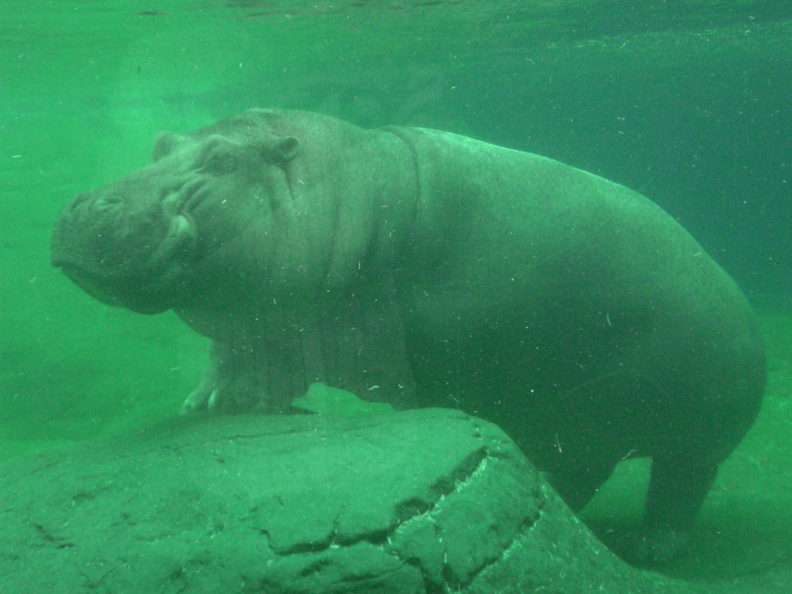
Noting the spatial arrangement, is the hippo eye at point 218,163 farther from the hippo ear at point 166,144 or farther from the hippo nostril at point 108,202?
the hippo nostril at point 108,202

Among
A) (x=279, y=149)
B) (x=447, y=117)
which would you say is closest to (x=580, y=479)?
(x=279, y=149)

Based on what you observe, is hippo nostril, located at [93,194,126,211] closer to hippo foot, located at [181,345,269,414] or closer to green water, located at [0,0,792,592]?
hippo foot, located at [181,345,269,414]

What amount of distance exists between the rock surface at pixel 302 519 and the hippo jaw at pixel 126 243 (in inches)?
26.5

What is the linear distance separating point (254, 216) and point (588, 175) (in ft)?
6.94

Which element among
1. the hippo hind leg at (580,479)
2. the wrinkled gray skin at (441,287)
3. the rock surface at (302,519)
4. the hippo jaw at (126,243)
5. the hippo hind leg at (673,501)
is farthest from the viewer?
the hippo hind leg at (580,479)

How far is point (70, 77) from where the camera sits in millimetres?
26688

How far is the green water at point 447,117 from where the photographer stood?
22.4 ft

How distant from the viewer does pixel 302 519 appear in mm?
2291

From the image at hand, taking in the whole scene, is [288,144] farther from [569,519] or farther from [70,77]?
[70,77]

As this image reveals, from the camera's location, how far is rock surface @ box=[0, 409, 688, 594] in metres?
2.15

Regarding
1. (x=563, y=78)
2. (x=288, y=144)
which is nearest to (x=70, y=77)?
(x=563, y=78)

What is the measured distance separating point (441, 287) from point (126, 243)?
1.62 metres

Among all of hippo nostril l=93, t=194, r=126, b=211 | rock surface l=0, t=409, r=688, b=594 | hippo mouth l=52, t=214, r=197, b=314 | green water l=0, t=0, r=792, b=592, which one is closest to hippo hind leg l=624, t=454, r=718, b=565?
green water l=0, t=0, r=792, b=592

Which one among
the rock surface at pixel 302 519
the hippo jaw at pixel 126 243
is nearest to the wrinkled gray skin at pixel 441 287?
the hippo jaw at pixel 126 243
